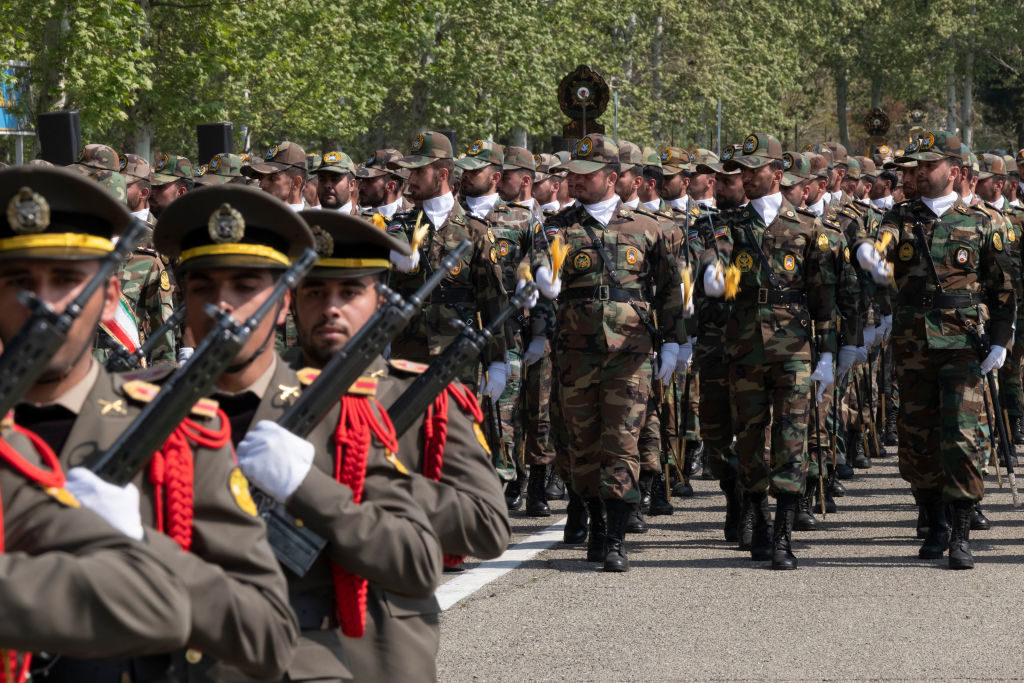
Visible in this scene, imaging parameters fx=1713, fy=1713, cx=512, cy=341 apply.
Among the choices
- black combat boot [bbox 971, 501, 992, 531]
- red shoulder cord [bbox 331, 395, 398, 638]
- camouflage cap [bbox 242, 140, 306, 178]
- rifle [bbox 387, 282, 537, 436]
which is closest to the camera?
red shoulder cord [bbox 331, 395, 398, 638]

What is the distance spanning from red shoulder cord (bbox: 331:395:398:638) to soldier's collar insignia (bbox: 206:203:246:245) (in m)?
0.47

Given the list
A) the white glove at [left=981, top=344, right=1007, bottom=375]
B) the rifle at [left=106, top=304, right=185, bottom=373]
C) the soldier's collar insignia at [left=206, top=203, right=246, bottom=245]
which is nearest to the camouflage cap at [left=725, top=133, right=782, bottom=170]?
the white glove at [left=981, top=344, right=1007, bottom=375]

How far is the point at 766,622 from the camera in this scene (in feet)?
26.7

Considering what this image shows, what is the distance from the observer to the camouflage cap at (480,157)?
40.6 feet

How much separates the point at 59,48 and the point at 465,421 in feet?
60.3

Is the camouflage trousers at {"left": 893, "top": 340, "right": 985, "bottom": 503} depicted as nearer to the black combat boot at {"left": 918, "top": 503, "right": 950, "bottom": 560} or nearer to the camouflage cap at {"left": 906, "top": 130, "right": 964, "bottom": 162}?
the black combat boot at {"left": 918, "top": 503, "right": 950, "bottom": 560}

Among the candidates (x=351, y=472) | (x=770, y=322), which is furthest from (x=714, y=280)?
(x=351, y=472)

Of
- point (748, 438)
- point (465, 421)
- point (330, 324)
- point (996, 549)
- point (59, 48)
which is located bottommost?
point (996, 549)

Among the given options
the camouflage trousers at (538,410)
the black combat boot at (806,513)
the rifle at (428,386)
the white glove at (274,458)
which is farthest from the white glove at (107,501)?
the camouflage trousers at (538,410)

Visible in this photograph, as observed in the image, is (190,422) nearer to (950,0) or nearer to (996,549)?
(996,549)

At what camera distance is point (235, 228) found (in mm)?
3543

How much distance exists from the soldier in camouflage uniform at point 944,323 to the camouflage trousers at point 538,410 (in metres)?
3.02

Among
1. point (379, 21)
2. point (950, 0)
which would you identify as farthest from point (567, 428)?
point (950, 0)

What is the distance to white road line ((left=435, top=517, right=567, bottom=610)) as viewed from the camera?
877 cm
